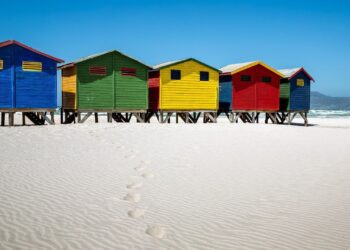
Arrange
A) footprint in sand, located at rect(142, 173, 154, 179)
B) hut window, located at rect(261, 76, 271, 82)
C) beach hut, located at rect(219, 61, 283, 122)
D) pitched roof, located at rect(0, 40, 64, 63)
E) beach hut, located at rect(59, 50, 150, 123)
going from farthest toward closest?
hut window, located at rect(261, 76, 271, 82) < beach hut, located at rect(219, 61, 283, 122) < beach hut, located at rect(59, 50, 150, 123) < pitched roof, located at rect(0, 40, 64, 63) < footprint in sand, located at rect(142, 173, 154, 179)

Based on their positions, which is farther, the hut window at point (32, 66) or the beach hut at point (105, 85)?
the beach hut at point (105, 85)

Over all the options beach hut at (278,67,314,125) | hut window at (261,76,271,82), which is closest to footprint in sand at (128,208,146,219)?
hut window at (261,76,271,82)

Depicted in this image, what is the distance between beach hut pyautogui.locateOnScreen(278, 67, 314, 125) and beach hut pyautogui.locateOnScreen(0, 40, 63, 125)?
62.6ft

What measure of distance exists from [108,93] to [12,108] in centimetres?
565

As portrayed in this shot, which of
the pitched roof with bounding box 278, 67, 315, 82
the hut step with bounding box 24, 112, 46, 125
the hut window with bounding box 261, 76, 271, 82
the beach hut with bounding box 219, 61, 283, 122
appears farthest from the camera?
the pitched roof with bounding box 278, 67, 315, 82

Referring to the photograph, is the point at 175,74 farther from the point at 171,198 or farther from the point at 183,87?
the point at 171,198

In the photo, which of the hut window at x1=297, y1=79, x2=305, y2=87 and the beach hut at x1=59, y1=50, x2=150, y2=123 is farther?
the hut window at x1=297, y1=79, x2=305, y2=87

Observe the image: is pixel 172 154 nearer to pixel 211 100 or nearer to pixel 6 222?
pixel 6 222

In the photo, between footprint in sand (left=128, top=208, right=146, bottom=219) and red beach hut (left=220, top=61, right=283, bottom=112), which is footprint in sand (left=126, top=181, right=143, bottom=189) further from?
red beach hut (left=220, top=61, right=283, bottom=112)

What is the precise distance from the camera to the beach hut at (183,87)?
24.1 metres

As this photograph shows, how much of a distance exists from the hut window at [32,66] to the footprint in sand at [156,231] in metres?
17.4

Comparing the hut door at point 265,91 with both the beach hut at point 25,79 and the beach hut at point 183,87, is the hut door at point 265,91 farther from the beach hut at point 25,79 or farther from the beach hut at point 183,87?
the beach hut at point 25,79

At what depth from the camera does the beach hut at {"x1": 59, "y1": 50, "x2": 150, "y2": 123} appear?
2155 centimetres

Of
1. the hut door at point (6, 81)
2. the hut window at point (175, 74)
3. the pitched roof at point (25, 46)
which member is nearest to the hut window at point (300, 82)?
the hut window at point (175, 74)
